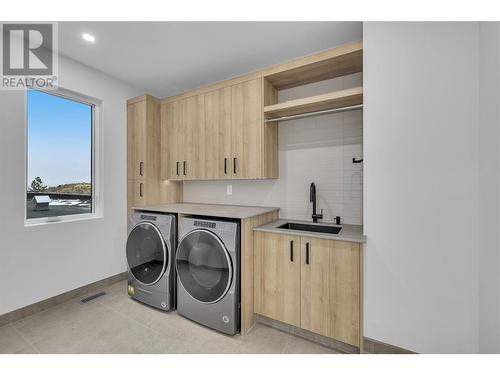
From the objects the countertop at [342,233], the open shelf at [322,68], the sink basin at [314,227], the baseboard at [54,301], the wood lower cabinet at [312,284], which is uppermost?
the open shelf at [322,68]

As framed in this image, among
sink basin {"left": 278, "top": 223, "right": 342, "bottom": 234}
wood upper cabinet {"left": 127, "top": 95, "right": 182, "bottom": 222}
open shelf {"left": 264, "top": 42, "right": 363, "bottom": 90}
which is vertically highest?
open shelf {"left": 264, "top": 42, "right": 363, "bottom": 90}

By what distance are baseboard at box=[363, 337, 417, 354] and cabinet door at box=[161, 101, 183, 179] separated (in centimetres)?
249

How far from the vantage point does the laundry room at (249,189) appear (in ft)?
4.53

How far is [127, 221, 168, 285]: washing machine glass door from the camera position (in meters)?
2.23

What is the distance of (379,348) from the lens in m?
1.56

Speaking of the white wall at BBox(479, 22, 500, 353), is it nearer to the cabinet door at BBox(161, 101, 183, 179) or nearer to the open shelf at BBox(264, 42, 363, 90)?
the open shelf at BBox(264, 42, 363, 90)

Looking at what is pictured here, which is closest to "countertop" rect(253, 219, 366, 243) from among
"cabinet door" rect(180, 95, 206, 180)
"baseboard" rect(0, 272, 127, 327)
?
"cabinet door" rect(180, 95, 206, 180)

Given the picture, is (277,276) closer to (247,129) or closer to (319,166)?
(319,166)

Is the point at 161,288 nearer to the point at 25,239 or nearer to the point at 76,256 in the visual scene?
the point at 76,256

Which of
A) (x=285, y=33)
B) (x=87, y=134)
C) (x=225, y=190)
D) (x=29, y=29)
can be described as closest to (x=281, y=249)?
(x=225, y=190)

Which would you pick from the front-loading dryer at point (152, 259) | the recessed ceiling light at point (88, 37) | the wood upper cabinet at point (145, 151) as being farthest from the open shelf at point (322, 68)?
the front-loading dryer at point (152, 259)

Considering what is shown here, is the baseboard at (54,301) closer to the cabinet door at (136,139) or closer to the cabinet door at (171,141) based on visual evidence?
the cabinet door at (136,139)

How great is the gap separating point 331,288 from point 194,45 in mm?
2473

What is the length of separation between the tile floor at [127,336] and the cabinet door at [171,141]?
1616 millimetres
